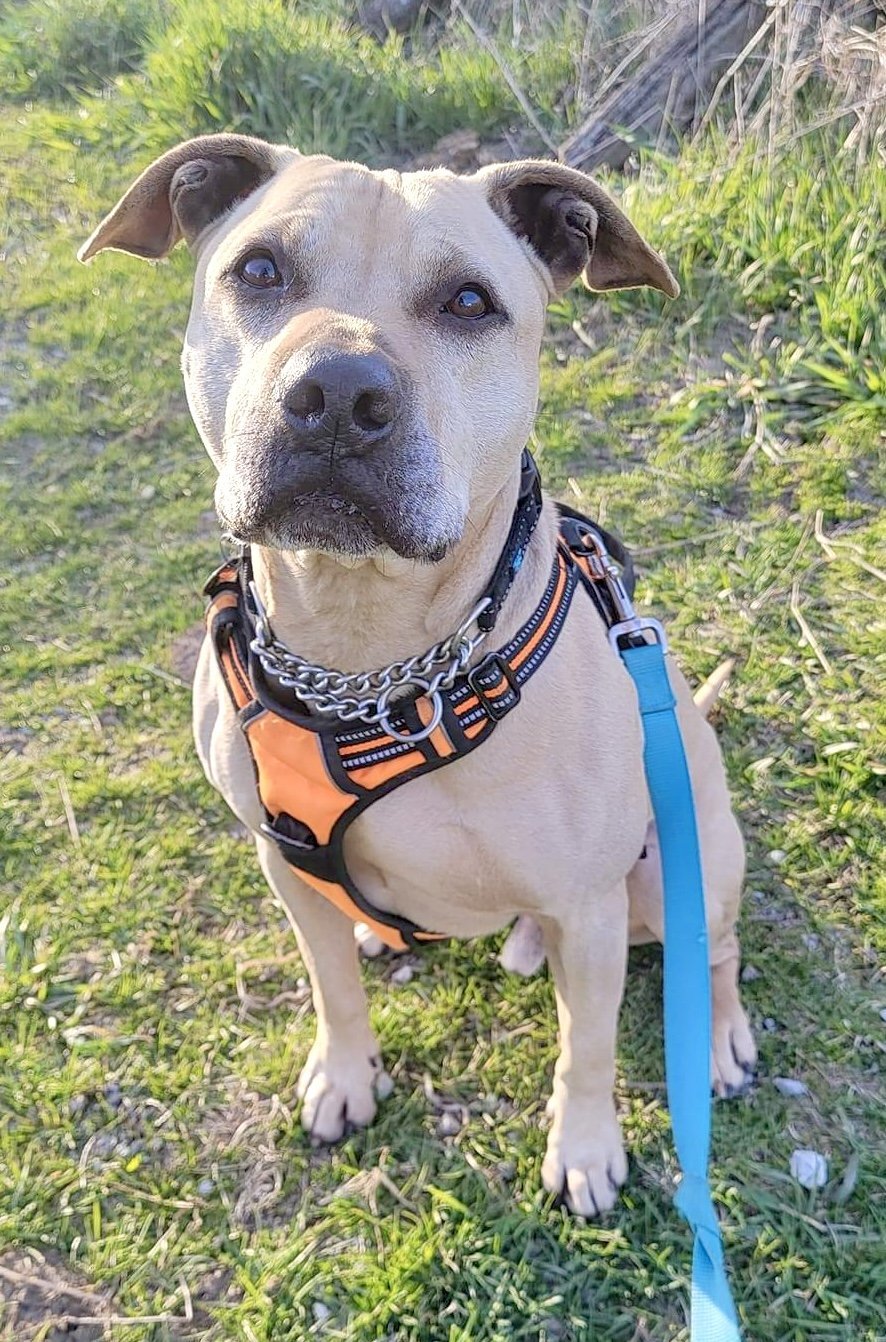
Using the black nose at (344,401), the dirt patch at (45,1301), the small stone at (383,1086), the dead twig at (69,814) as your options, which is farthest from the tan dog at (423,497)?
the dead twig at (69,814)

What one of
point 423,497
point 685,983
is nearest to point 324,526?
point 423,497

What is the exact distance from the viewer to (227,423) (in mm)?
1868

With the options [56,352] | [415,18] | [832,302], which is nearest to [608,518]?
[832,302]

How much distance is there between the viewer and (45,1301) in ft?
8.38

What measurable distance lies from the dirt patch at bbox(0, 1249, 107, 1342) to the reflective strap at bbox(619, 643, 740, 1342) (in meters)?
1.38

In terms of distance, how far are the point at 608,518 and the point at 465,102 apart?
2.96 meters

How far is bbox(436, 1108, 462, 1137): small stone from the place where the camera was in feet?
9.37

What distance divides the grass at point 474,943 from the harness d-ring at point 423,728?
130 centimetres

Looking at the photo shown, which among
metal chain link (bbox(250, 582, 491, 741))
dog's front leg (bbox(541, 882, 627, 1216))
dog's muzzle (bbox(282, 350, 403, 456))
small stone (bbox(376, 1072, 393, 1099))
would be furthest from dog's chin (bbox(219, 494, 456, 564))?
small stone (bbox(376, 1072, 393, 1099))

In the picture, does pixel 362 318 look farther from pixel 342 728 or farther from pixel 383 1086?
pixel 383 1086

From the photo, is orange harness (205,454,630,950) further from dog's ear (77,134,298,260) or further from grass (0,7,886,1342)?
grass (0,7,886,1342)

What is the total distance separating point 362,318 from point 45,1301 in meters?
2.31

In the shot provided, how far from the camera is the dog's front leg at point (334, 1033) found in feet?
8.73

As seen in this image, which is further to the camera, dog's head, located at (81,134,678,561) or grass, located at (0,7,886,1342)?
grass, located at (0,7,886,1342)
